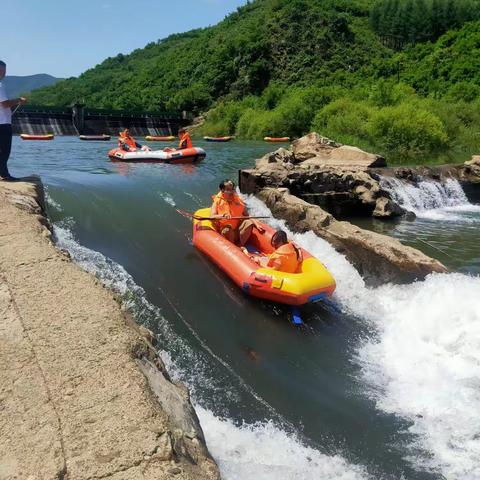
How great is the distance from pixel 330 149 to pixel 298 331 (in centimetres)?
1127

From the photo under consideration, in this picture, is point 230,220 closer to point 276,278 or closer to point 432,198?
point 276,278

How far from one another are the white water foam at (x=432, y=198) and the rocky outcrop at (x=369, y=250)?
430cm

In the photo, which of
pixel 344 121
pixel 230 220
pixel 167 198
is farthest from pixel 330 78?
pixel 230 220

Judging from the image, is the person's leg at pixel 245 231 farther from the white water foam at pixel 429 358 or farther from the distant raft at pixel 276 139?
the distant raft at pixel 276 139

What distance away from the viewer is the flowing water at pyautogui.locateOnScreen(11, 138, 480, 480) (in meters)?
3.62

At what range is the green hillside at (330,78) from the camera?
21.9m

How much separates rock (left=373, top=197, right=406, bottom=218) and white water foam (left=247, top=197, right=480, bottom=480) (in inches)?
158

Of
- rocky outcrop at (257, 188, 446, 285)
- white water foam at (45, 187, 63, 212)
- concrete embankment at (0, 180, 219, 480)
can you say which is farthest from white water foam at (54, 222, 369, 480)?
white water foam at (45, 187, 63, 212)

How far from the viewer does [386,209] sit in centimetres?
1119

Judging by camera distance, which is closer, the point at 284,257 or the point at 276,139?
the point at 284,257

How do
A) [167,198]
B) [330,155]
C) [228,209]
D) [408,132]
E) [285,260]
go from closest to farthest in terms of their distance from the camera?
[285,260]
[228,209]
[167,198]
[330,155]
[408,132]

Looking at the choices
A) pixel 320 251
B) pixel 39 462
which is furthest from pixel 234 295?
pixel 39 462

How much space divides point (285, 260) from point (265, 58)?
54.5m

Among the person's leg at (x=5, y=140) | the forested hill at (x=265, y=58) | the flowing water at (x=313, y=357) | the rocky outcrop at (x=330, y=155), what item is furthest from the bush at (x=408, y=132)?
the forested hill at (x=265, y=58)
